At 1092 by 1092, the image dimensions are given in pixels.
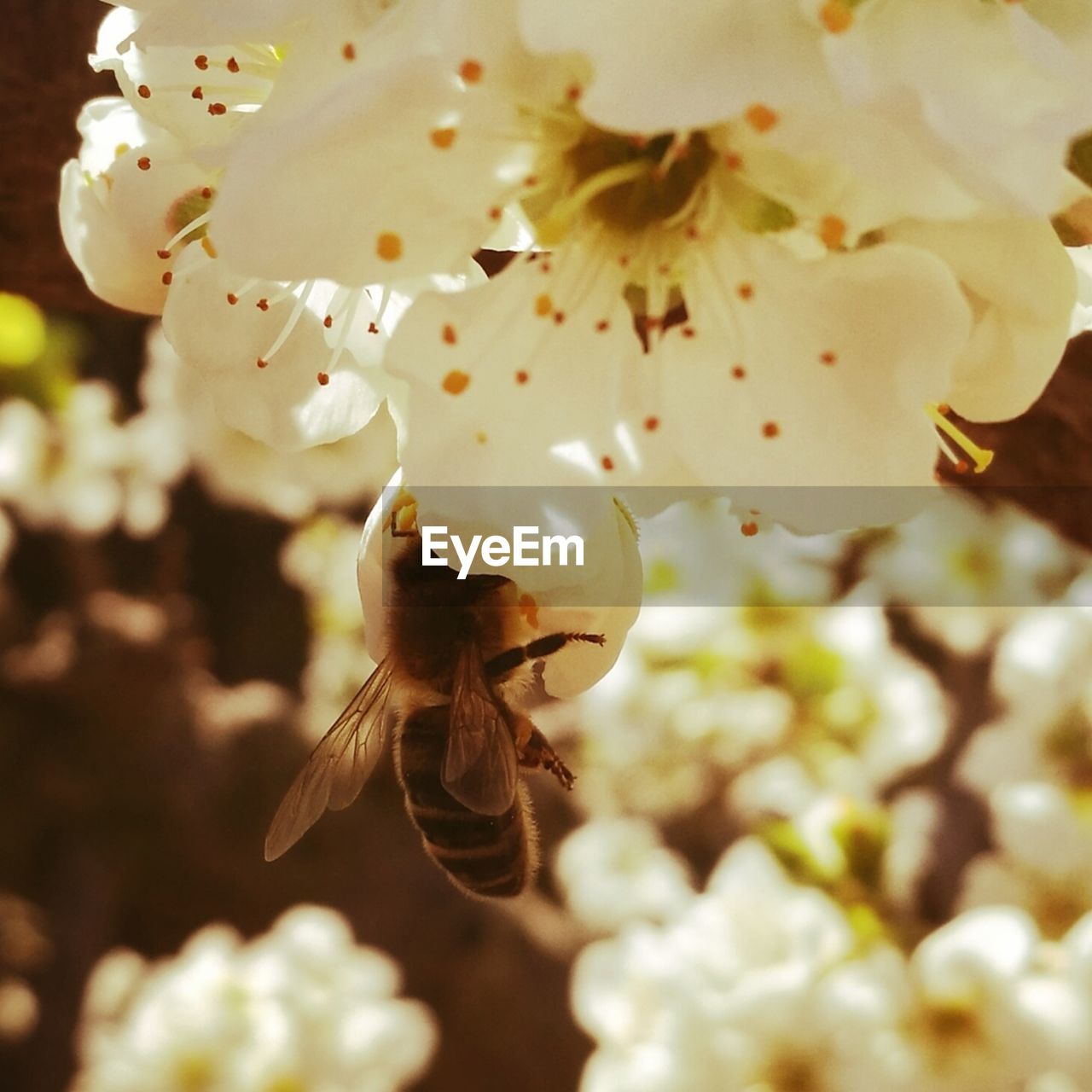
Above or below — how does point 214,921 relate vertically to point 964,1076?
below

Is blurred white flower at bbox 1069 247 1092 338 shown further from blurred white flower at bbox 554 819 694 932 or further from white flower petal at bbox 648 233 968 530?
blurred white flower at bbox 554 819 694 932

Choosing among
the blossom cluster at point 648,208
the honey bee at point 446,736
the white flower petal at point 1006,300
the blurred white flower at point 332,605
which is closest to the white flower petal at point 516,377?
the blossom cluster at point 648,208

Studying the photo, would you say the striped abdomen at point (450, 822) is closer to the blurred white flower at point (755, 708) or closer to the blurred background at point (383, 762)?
the blurred background at point (383, 762)

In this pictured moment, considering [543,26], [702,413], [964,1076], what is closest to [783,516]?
[702,413]

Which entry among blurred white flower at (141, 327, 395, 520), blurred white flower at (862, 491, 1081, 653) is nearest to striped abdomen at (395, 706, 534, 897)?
blurred white flower at (141, 327, 395, 520)

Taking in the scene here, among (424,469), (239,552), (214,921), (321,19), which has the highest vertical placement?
(321,19)

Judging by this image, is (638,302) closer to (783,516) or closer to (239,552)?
(783,516)

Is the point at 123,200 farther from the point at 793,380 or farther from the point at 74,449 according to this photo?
the point at 74,449
